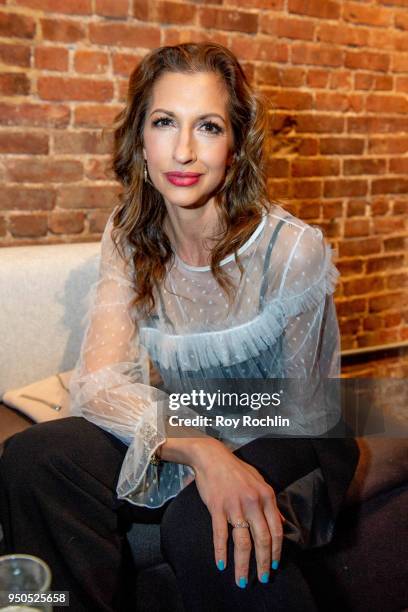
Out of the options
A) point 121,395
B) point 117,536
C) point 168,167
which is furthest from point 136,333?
point 117,536

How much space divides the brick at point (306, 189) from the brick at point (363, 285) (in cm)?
39

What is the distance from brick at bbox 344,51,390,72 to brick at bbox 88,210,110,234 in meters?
1.13

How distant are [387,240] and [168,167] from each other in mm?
1722

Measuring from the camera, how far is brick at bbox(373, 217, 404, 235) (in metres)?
2.99

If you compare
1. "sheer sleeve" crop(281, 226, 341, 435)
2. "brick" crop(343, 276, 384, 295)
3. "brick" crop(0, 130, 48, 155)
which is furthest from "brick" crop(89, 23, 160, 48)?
"brick" crop(343, 276, 384, 295)

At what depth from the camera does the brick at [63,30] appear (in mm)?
2160

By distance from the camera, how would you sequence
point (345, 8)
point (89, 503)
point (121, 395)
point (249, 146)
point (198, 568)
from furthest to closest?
point (345, 8) < point (249, 146) < point (121, 395) < point (89, 503) < point (198, 568)

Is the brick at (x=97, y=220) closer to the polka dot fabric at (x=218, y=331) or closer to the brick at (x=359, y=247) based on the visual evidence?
the polka dot fabric at (x=218, y=331)

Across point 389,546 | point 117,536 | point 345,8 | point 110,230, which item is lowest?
point 389,546

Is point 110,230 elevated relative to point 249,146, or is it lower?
lower

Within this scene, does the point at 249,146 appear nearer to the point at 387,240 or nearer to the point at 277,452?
the point at 277,452

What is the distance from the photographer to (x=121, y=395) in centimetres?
143

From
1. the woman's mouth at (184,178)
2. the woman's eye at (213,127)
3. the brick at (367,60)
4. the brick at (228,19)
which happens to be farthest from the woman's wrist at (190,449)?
the brick at (367,60)

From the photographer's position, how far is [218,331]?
5.33ft
